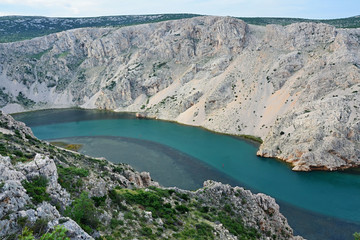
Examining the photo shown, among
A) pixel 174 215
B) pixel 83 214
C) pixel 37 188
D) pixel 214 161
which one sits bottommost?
pixel 214 161

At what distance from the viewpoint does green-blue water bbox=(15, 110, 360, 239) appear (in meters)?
43.3

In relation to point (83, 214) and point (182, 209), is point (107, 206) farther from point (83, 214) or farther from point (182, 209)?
point (182, 209)

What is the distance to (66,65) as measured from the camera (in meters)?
153

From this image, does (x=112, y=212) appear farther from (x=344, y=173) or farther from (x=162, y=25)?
(x=162, y=25)

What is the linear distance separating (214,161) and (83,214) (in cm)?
4535

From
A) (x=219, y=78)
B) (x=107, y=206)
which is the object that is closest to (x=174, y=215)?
(x=107, y=206)

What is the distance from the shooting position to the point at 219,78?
102m

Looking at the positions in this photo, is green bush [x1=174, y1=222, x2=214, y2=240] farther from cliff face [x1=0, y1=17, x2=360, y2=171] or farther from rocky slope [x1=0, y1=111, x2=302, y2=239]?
cliff face [x1=0, y1=17, x2=360, y2=171]

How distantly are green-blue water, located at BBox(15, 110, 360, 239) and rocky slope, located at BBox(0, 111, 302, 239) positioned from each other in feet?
48.7

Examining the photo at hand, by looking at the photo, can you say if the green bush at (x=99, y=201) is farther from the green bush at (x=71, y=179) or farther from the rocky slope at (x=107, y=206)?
the green bush at (x=71, y=179)

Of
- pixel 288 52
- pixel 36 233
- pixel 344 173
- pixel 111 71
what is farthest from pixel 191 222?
pixel 111 71

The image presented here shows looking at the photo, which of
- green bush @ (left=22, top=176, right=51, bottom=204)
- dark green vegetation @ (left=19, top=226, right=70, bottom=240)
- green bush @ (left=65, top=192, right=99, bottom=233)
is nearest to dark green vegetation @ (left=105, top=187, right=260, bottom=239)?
green bush @ (left=65, top=192, right=99, bottom=233)

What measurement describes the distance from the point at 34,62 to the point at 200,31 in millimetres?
103300

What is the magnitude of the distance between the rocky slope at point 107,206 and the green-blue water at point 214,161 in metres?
14.9
